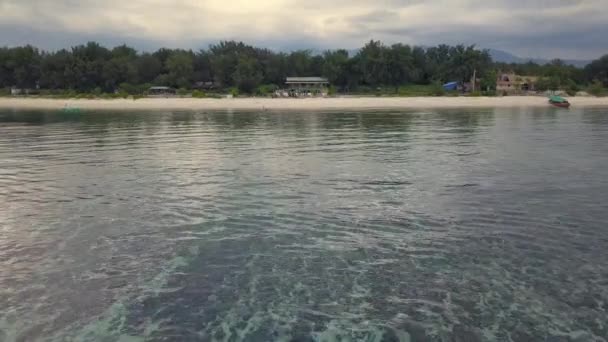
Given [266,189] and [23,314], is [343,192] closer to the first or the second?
[266,189]

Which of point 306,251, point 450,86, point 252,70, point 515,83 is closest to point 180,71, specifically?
point 252,70

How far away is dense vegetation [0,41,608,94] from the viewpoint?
12075cm

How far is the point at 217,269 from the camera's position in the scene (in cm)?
1094

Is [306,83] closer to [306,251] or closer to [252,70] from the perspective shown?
[252,70]

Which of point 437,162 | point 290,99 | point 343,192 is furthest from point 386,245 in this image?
point 290,99

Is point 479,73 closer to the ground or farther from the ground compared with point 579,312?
farther from the ground

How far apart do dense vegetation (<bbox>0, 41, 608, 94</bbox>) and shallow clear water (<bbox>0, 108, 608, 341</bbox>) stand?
9751 cm

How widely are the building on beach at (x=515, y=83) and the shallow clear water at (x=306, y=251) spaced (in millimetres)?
108020

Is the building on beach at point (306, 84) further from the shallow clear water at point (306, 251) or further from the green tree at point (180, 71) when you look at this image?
the shallow clear water at point (306, 251)

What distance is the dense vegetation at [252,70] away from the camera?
12075 cm

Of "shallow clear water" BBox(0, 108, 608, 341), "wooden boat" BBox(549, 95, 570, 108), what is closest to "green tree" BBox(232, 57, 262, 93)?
"wooden boat" BBox(549, 95, 570, 108)

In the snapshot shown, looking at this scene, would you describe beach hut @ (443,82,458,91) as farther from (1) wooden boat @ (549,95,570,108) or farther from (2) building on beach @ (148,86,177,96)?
(2) building on beach @ (148,86,177,96)

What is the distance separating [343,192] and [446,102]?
81262 mm

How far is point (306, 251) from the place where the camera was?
1205cm
